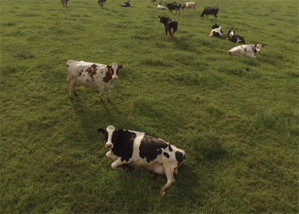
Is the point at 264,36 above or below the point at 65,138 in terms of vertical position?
above

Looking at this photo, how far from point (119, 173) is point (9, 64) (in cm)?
721

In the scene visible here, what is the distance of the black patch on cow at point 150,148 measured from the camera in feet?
17.1

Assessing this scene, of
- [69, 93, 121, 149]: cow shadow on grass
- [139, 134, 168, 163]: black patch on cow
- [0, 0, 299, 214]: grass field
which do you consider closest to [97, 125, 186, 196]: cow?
[139, 134, 168, 163]: black patch on cow

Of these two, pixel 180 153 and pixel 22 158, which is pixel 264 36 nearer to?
pixel 180 153

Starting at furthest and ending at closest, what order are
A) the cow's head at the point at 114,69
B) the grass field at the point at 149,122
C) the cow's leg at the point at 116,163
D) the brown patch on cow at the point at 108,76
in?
the brown patch on cow at the point at 108,76
the cow's head at the point at 114,69
the cow's leg at the point at 116,163
the grass field at the point at 149,122

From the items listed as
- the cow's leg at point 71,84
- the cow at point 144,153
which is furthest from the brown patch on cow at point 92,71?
the cow at point 144,153

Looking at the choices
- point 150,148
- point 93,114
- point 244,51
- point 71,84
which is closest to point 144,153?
point 150,148

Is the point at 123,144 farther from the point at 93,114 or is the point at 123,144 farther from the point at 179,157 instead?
the point at 93,114

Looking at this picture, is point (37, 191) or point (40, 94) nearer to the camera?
point (37, 191)

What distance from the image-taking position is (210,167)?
5723 mm

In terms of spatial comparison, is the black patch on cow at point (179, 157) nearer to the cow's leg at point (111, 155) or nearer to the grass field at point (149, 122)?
the grass field at point (149, 122)

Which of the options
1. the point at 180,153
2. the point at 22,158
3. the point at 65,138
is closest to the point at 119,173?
Result: the point at 180,153

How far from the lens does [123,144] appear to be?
542 centimetres

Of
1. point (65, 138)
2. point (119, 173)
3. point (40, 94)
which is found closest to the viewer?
point (119, 173)
